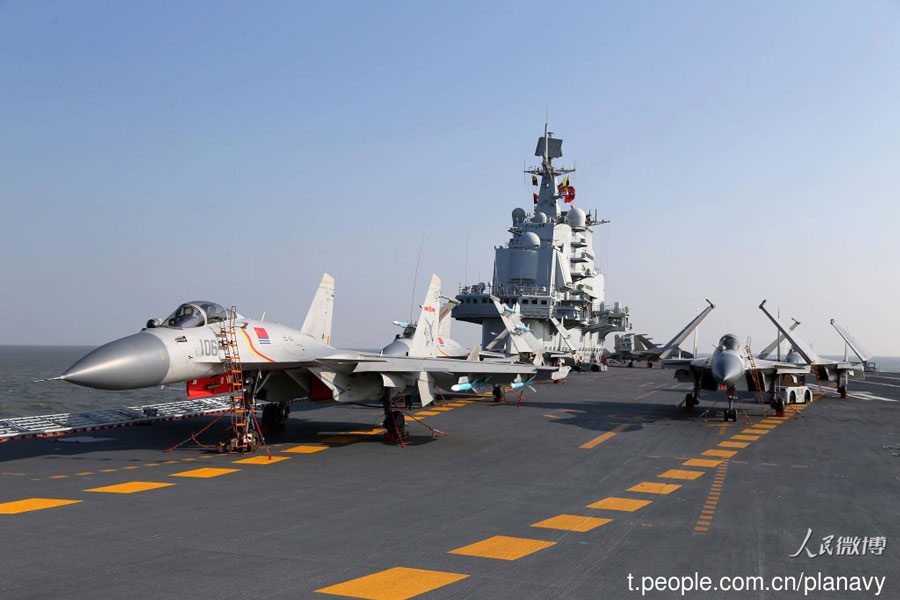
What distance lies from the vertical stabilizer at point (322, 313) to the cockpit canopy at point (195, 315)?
499 cm

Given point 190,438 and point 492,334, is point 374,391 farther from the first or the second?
point 492,334

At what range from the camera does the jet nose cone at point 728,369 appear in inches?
883

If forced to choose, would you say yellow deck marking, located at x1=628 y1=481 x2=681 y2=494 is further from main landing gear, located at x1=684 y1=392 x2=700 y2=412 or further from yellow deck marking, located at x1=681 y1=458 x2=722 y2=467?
main landing gear, located at x1=684 y1=392 x2=700 y2=412

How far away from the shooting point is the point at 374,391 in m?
17.6

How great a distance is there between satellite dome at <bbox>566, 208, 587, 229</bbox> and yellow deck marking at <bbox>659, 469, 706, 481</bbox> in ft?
197

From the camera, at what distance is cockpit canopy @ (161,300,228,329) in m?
14.5

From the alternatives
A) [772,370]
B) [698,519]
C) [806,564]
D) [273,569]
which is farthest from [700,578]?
[772,370]

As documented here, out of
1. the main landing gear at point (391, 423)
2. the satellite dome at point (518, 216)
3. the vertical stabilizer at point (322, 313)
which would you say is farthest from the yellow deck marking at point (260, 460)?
the satellite dome at point (518, 216)

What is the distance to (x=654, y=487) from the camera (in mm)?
12523

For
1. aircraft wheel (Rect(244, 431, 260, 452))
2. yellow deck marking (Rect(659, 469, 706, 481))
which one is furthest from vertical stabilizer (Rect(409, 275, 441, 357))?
yellow deck marking (Rect(659, 469, 706, 481))

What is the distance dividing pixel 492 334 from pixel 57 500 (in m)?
55.4

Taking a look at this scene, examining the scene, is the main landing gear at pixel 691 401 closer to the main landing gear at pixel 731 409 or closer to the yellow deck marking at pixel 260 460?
the main landing gear at pixel 731 409

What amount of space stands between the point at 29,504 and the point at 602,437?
46.9 feet

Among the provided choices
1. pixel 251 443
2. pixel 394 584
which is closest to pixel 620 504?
pixel 394 584
